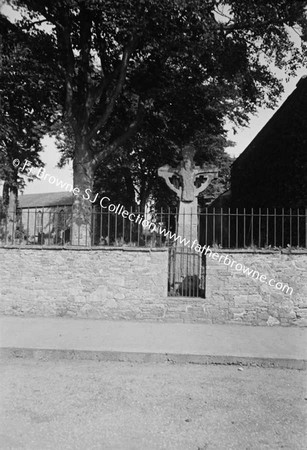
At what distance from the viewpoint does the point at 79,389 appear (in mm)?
4598

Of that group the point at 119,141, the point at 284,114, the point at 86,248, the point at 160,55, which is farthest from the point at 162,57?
the point at 86,248

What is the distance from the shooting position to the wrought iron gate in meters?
8.65

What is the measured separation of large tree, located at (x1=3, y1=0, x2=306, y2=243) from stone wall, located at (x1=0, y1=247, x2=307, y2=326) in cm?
375

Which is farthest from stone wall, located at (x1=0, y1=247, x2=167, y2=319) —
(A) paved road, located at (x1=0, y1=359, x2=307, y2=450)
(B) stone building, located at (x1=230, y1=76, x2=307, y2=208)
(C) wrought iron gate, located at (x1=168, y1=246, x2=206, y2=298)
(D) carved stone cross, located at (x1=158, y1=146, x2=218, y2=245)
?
(B) stone building, located at (x1=230, y1=76, x2=307, y2=208)

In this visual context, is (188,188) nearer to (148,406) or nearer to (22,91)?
(148,406)

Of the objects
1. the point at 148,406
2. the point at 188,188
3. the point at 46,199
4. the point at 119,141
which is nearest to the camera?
the point at 148,406

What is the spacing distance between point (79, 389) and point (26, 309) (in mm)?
4351

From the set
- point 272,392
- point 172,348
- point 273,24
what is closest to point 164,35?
point 273,24

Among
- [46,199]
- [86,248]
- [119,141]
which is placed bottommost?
[86,248]

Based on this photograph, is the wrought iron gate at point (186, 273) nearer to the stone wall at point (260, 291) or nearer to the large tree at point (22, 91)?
the stone wall at point (260, 291)

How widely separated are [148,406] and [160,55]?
1203 centimetres

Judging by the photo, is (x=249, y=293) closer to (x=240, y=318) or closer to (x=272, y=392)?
(x=240, y=318)

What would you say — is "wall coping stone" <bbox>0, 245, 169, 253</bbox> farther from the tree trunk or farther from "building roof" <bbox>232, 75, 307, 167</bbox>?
"building roof" <bbox>232, 75, 307, 167</bbox>

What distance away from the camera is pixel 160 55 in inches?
534
